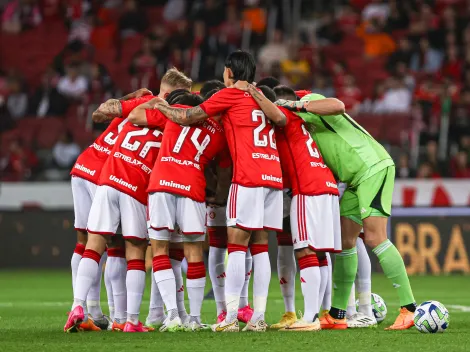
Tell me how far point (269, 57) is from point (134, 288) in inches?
502

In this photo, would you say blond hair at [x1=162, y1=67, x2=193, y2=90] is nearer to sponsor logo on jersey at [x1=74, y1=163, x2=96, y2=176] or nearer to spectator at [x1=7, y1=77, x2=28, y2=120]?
sponsor logo on jersey at [x1=74, y1=163, x2=96, y2=176]

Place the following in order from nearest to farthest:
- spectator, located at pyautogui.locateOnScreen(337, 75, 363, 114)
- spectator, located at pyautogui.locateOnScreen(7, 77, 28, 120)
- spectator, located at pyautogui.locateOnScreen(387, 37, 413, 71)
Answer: spectator, located at pyautogui.locateOnScreen(337, 75, 363, 114) → spectator, located at pyautogui.locateOnScreen(387, 37, 413, 71) → spectator, located at pyautogui.locateOnScreen(7, 77, 28, 120)

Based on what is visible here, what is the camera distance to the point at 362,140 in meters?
8.67

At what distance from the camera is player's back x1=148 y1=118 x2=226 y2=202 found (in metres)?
8.20

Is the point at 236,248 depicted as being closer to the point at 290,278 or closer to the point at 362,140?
the point at 290,278

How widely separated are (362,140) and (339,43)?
1273 cm

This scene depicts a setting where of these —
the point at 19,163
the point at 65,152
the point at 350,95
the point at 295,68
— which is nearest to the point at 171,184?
the point at 65,152

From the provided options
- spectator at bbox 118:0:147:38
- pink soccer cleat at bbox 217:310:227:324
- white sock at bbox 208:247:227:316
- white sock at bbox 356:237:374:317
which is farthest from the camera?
spectator at bbox 118:0:147:38

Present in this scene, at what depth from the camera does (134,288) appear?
8242 millimetres

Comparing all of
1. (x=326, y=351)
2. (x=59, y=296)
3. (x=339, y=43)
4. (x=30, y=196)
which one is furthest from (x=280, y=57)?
(x=326, y=351)

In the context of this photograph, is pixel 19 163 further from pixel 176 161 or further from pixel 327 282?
pixel 327 282

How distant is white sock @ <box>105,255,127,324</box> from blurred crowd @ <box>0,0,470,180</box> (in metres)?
9.29

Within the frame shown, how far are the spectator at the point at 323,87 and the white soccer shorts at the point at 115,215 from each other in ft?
35.7

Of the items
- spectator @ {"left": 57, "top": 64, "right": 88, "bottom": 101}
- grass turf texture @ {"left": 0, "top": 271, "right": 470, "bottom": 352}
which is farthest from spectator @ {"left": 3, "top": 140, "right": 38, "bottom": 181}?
grass turf texture @ {"left": 0, "top": 271, "right": 470, "bottom": 352}
